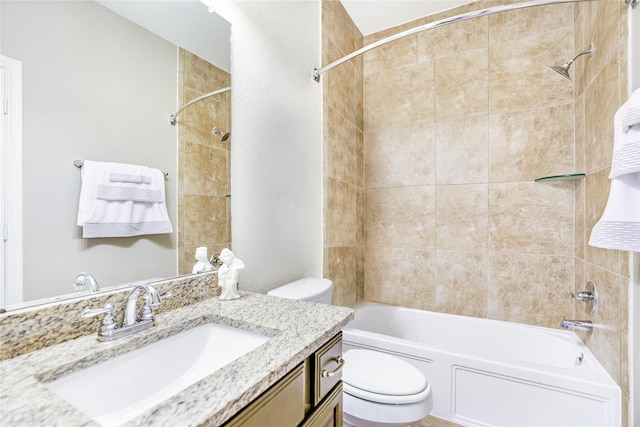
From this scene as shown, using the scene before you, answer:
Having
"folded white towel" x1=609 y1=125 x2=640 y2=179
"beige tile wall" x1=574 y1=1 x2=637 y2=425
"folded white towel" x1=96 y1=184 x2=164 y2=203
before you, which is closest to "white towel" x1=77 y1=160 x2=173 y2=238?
"folded white towel" x1=96 y1=184 x2=164 y2=203

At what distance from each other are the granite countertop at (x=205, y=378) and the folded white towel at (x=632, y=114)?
1.06m

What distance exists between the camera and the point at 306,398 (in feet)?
2.35

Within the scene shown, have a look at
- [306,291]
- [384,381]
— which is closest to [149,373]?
[306,291]

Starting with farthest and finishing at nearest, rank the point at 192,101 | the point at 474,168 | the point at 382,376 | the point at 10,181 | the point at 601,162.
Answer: the point at 474,168
the point at 601,162
the point at 382,376
the point at 192,101
the point at 10,181

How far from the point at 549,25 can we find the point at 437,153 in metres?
1.06

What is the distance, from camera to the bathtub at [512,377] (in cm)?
124

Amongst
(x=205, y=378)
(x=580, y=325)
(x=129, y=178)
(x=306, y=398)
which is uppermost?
(x=129, y=178)

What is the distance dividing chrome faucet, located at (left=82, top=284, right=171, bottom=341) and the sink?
2.5 inches

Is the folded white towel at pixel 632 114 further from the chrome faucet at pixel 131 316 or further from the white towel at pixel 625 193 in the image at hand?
the chrome faucet at pixel 131 316

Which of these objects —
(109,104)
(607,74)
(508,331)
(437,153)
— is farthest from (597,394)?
(109,104)

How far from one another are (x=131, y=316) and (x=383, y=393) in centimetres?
98

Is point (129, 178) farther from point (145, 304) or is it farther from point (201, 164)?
point (145, 304)

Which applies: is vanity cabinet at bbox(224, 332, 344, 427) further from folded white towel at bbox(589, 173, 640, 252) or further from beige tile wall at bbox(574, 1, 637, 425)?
beige tile wall at bbox(574, 1, 637, 425)

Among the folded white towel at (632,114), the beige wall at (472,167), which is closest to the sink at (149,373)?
the beige wall at (472,167)
